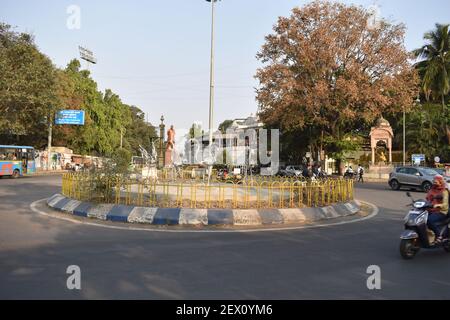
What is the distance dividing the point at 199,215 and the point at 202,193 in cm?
262

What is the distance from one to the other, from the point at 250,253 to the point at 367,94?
2593 centimetres

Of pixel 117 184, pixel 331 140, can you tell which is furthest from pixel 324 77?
pixel 117 184

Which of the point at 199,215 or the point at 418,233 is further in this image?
the point at 199,215

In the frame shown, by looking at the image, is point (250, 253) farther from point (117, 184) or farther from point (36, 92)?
point (36, 92)

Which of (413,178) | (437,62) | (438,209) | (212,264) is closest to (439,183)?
(438,209)

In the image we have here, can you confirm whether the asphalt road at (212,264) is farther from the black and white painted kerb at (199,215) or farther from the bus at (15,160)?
the bus at (15,160)

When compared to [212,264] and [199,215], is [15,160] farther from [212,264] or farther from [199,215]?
[212,264]

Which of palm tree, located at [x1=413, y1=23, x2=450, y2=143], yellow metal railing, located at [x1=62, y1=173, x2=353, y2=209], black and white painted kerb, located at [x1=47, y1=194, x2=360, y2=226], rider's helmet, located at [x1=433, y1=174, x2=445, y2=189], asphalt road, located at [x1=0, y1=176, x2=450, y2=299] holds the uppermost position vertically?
palm tree, located at [x1=413, y1=23, x2=450, y2=143]

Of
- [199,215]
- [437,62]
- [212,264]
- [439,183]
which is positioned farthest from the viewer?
[437,62]

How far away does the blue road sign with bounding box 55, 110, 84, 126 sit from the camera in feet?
149

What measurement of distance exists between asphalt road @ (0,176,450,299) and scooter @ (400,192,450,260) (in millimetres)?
238

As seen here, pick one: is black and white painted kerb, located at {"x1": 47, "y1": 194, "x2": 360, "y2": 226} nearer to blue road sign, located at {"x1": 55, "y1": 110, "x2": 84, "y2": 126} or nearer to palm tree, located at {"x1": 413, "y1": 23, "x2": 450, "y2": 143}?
blue road sign, located at {"x1": 55, "y1": 110, "x2": 84, "y2": 126}

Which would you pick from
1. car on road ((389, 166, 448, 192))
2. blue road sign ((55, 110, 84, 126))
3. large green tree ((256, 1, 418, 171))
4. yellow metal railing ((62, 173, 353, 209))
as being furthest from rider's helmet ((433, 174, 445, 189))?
blue road sign ((55, 110, 84, 126))

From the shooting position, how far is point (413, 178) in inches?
1008
